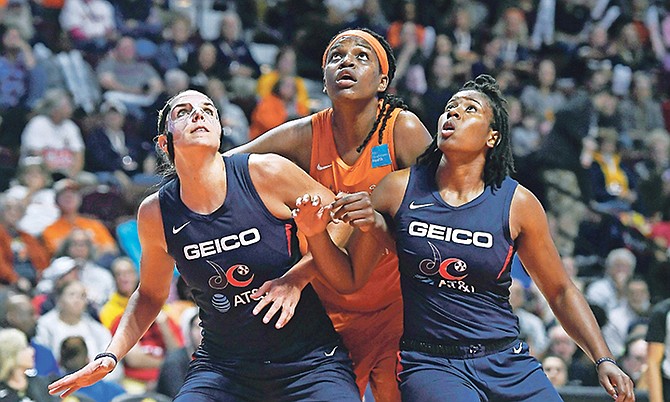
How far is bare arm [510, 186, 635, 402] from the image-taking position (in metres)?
4.44

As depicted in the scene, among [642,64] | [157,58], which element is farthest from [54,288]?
[642,64]

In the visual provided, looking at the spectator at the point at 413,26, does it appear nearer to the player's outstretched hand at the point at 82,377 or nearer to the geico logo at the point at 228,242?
the geico logo at the point at 228,242

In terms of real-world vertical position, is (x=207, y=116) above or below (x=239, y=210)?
above

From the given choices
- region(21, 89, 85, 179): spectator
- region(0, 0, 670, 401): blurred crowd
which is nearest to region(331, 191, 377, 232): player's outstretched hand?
region(0, 0, 670, 401): blurred crowd

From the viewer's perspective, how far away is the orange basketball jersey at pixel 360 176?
483cm

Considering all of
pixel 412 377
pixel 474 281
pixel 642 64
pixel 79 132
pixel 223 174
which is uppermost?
pixel 223 174

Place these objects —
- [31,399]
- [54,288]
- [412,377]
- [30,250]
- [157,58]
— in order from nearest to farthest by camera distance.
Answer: [412,377], [31,399], [54,288], [30,250], [157,58]

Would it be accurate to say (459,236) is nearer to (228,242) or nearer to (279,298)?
(279,298)

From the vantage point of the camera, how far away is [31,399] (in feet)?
22.2

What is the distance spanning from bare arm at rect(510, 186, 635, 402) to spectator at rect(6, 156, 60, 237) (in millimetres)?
5751

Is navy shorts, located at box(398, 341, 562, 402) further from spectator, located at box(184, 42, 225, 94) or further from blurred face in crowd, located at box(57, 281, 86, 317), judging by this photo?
spectator, located at box(184, 42, 225, 94)

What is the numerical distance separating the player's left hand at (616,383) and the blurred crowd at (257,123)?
76.5 inches

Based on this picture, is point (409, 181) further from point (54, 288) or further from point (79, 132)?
point (79, 132)

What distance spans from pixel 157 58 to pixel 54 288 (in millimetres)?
4017
